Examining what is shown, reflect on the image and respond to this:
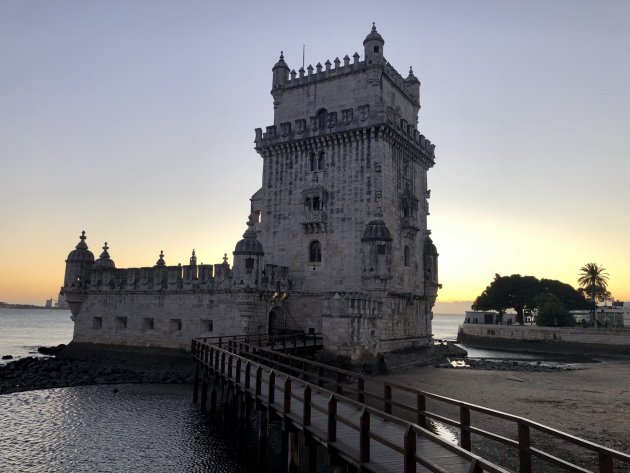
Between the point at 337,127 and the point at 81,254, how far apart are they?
2461 cm

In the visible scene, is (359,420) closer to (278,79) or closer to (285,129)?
(285,129)

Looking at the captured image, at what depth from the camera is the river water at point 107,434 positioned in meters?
16.1

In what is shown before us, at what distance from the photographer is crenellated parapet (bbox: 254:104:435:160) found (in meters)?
35.3

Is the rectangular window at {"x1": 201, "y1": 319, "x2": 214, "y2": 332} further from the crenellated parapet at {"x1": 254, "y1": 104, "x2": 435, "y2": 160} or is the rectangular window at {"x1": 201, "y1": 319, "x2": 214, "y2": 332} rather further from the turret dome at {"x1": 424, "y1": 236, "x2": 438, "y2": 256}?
the turret dome at {"x1": 424, "y1": 236, "x2": 438, "y2": 256}

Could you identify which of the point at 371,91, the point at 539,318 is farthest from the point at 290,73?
the point at 539,318

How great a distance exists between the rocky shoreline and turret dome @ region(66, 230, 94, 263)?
861 cm

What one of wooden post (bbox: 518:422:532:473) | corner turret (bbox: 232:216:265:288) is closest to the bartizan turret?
corner turret (bbox: 232:216:265:288)

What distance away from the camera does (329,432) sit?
11.4 meters

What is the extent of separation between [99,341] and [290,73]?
2728 centimetres

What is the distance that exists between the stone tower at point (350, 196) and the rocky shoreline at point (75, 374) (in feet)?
31.3

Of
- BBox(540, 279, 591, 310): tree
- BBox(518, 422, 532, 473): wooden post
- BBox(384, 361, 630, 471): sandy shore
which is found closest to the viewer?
BBox(518, 422, 532, 473): wooden post

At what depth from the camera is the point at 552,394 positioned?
28.2 meters

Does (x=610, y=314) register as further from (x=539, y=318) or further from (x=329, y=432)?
(x=329, y=432)

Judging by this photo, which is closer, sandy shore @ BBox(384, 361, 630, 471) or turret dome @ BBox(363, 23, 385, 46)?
sandy shore @ BBox(384, 361, 630, 471)
